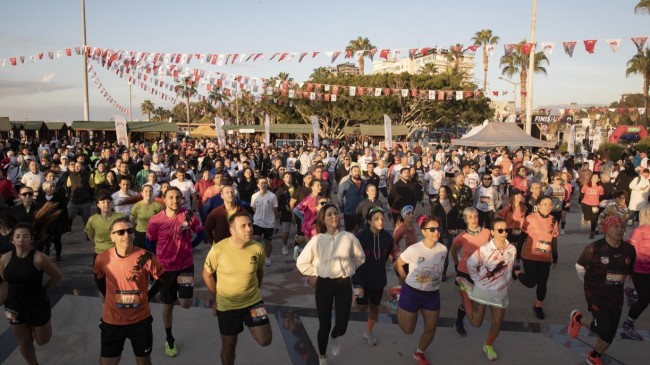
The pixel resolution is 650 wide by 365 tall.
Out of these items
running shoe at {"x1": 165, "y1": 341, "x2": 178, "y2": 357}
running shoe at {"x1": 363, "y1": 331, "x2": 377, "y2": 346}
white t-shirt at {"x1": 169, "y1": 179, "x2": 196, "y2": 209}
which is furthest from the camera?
white t-shirt at {"x1": 169, "y1": 179, "x2": 196, "y2": 209}

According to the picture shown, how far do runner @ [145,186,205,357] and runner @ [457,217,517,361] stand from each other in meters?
2.93

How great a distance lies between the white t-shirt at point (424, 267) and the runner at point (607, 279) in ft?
4.97

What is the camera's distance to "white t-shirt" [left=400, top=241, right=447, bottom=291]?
436 centimetres

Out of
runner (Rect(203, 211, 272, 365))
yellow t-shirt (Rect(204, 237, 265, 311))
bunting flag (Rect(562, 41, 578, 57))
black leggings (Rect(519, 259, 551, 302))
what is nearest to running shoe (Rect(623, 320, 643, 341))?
black leggings (Rect(519, 259, 551, 302))

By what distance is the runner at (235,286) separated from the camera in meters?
3.88

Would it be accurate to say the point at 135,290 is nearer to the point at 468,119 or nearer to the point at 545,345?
the point at 545,345

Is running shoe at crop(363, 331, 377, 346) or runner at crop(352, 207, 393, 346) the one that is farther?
running shoe at crop(363, 331, 377, 346)

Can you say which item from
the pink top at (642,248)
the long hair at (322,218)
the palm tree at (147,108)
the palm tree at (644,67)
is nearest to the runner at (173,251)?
the long hair at (322,218)

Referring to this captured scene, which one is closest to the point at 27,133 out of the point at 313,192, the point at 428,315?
the point at 313,192

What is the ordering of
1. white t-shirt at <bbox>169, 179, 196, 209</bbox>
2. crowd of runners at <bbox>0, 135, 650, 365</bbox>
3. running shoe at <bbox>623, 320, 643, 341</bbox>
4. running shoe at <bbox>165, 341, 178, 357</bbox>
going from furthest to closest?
white t-shirt at <bbox>169, 179, 196, 209</bbox> < running shoe at <bbox>623, 320, 643, 341</bbox> < running shoe at <bbox>165, 341, 178, 357</bbox> < crowd of runners at <bbox>0, 135, 650, 365</bbox>

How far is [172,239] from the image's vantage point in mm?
4867

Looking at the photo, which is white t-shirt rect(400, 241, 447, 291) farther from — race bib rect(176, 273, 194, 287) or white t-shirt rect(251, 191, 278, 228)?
white t-shirt rect(251, 191, 278, 228)

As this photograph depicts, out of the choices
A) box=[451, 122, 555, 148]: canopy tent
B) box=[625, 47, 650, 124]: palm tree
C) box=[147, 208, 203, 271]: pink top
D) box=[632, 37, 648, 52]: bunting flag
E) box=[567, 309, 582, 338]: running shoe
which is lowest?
box=[567, 309, 582, 338]: running shoe

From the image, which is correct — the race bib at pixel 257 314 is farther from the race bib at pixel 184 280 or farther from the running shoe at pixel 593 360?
the running shoe at pixel 593 360
